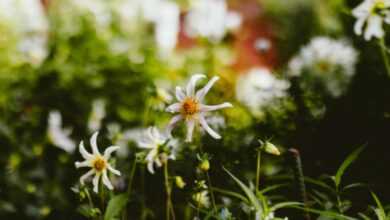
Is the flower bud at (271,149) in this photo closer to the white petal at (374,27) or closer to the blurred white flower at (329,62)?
the white petal at (374,27)

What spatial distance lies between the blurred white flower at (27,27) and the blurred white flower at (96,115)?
30cm

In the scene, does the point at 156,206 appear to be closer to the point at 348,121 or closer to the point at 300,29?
the point at 348,121

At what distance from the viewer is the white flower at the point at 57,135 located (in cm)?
175

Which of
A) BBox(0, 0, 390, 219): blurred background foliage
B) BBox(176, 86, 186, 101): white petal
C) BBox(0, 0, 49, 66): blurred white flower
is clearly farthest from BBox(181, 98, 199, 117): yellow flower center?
BBox(0, 0, 49, 66): blurred white flower

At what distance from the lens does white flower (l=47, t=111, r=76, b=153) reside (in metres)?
1.75

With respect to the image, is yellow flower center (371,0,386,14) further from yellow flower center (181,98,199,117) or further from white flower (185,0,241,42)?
white flower (185,0,241,42)

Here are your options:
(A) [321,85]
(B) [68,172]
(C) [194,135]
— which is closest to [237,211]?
(C) [194,135]

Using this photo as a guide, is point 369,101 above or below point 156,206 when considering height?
above

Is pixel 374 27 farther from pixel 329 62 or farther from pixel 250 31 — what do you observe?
pixel 250 31

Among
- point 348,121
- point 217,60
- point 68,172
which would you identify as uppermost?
point 348,121

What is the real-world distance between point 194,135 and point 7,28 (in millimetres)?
1796

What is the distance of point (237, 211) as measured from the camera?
0.88 meters

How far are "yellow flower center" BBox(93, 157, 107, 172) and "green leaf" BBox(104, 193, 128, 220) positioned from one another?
0.17 ft

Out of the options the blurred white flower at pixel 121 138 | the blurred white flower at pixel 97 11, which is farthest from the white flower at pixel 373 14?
the blurred white flower at pixel 97 11
